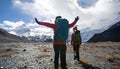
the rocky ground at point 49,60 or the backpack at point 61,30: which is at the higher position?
the backpack at point 61,30

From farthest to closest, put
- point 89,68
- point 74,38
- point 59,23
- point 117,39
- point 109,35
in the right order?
point 109,35 → point 117,39 → point 74,38 → point 89,68 → point 59,23

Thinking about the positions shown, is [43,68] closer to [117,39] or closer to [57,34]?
[57,34]

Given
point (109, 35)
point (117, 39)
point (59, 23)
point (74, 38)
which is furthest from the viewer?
point (109, 35)

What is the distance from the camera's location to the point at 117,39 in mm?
152375

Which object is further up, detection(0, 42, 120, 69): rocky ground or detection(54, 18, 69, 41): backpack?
detection(54, 18, 69, 41): backpack

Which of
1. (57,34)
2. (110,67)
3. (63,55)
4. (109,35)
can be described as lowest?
(110,67)

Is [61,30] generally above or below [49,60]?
above

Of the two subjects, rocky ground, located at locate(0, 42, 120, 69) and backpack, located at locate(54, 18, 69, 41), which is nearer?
backpack, located at locate(54, 18, 69, 41)

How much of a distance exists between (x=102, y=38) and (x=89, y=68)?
6582 inches

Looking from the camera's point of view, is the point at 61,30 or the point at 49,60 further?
the point at 49,60

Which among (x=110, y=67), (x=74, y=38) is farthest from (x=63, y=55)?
(x=74, y=38)

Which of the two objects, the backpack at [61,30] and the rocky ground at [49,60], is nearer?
the backpack at [61,30]

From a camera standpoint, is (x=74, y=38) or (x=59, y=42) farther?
(x=74, y=38)

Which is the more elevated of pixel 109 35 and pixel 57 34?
pixel 109 35
